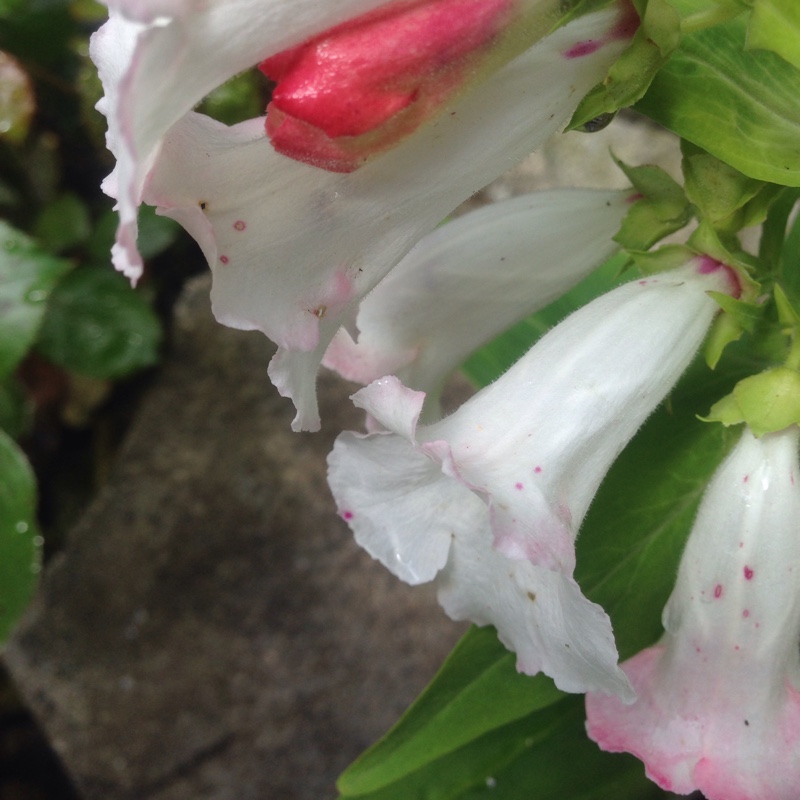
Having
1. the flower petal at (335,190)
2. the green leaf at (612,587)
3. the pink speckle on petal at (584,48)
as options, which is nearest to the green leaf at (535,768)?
the green leaf at (612,587)

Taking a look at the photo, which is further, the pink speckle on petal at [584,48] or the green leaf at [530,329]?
the green leaf at [530,329]

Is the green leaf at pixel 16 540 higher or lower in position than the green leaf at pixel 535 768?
higher

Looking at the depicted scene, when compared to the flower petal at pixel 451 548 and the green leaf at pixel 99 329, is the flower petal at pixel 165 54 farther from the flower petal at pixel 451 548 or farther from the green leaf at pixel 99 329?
the green leaf at pixel 99 329

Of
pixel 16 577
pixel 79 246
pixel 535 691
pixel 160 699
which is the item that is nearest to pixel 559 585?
pixel 535 691

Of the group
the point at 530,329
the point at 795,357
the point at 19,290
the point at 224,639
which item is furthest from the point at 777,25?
the point at 224,639

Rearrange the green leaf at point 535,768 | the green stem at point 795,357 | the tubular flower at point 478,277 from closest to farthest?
the green stem at point 795,357
the tubular flower at point 478,277
the green leaf at point 535,768

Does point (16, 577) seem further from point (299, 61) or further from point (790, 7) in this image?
point (790, 7)

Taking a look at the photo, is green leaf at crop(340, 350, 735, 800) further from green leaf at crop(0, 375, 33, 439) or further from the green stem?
green leaf at crop(0, 375, 33, 439)

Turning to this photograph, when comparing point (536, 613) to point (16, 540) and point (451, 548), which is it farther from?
point (16, 540)
